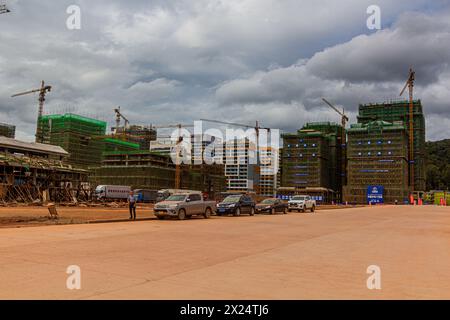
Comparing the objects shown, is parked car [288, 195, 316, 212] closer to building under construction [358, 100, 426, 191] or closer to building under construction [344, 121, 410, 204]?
building under construction [344, 121, 410, 204]

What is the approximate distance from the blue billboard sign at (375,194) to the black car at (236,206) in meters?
117

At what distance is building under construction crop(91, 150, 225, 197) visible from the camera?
124 m

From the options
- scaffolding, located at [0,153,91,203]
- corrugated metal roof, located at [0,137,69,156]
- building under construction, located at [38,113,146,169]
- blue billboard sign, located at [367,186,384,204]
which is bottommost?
blue billboard sign, located at [367,186,384,204]

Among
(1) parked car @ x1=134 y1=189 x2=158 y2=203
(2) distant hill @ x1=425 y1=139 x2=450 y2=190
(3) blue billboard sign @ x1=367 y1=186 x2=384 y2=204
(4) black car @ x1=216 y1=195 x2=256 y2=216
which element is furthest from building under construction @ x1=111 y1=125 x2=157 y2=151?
(4) black car @ x1=216 y1=195 x2=256 y2=216

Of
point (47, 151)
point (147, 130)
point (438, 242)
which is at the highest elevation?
point (147, 130)

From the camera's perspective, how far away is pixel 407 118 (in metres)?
168

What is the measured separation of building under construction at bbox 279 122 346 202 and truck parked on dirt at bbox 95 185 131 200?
109 metres

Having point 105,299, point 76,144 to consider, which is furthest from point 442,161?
point 105,299

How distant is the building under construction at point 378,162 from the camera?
484 feet

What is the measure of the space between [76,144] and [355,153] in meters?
103

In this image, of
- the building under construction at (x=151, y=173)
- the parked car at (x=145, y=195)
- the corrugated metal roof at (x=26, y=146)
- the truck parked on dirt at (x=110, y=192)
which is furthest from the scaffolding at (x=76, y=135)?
the truck parked on dirt at (x=110, y=192)

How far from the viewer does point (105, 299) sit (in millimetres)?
6039

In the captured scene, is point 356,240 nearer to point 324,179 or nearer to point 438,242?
point 438,242

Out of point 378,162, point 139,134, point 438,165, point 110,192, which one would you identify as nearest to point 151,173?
point 110,192
